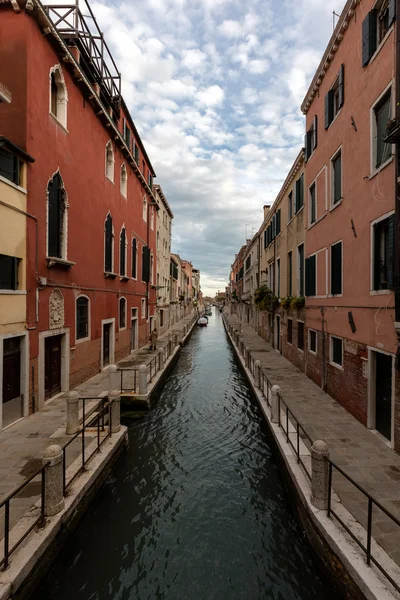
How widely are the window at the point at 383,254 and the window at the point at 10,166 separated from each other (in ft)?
30.4

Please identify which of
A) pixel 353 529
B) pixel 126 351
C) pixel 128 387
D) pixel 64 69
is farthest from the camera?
pixel 126 351

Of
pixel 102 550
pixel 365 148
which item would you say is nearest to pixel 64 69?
A: pixel 365 148

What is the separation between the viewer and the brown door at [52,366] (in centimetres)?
977

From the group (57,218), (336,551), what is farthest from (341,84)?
(336,551)

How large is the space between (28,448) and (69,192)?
327 inches

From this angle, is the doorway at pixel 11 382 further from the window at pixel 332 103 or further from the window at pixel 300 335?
the window at pixel 332 103

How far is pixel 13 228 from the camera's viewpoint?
25.8 feet

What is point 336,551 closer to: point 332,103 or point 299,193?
point 332,103

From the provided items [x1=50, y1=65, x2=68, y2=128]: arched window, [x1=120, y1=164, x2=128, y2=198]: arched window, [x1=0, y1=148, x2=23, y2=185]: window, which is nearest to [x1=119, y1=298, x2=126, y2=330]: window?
[x1=120, y1=164, x2=128, y2=198]: arched window

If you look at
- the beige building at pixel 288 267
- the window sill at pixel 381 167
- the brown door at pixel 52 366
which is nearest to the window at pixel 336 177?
the window sill at pixel 381 167

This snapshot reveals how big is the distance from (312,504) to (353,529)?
26.5 inches

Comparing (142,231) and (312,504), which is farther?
(142,231)

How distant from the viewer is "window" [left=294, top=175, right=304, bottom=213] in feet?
48.3

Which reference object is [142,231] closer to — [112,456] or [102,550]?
[112,456]
